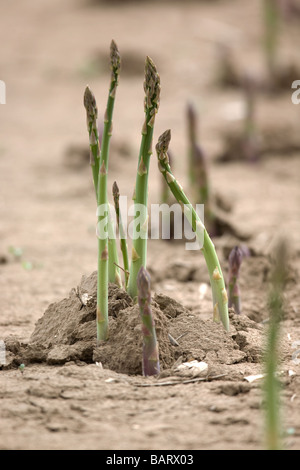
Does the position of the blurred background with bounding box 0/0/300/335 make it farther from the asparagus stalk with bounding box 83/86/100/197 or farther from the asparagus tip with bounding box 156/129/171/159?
the asparagus tip with bounding box 156/129/171/159

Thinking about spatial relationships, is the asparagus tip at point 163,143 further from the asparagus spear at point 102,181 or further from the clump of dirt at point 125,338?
the clump of dirt at point 125,338

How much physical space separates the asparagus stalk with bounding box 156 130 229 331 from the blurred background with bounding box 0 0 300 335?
39.1 inches

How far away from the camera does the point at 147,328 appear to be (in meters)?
2.22

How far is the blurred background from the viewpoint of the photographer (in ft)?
14.3

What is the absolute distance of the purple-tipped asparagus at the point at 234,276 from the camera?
2801mm

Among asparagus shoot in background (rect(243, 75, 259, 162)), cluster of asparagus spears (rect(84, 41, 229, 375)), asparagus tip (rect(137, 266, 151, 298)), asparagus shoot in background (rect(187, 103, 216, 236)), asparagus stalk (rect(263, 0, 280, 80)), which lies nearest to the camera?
asparagus tip (rect(137, 266, 151, 298))

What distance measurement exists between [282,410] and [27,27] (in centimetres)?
826

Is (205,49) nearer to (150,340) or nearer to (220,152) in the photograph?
(220,152)

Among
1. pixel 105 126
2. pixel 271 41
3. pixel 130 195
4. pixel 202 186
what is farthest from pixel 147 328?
pixel 271 41

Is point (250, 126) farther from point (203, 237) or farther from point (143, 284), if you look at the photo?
point (143, 284)

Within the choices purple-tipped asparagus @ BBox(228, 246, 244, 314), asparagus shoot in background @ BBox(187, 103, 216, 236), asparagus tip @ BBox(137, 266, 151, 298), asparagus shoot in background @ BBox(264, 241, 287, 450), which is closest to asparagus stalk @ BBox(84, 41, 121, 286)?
asparagus tip @ BBox(137, 266, 151, 298)

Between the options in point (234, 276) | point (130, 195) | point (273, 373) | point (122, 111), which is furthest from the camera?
point (122, 111)

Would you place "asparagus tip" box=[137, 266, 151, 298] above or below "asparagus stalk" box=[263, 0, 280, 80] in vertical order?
below

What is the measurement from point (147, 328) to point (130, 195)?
2.92 meters
